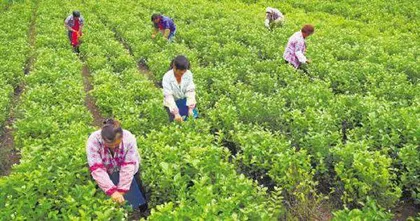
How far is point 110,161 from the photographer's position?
5492mm

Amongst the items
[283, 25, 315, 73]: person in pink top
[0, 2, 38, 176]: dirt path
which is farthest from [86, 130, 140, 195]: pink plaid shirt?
[283, 25, 315, 73]: person in pink top

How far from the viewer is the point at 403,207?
253 inches

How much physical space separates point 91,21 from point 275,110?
1211 centimetres

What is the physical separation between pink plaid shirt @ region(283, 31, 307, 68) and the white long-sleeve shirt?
398 centimetres

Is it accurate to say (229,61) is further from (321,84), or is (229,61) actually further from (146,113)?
(146,113)

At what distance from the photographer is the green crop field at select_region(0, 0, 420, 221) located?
528 cm

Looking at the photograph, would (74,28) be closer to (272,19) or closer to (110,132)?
(272,19)

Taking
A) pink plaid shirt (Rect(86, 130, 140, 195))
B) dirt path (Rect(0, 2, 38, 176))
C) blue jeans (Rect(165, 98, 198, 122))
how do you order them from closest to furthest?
pink plaid shirt (Rect(86, 130, 140, 195)) < blue jeans (Rect(165, 98, 198, 122)) < dirt path (Rect(0, 2, 38, 176))

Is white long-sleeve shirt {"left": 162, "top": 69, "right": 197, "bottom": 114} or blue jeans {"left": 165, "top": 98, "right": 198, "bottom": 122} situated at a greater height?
white long-sleeve shirt {"left": 162, "top": 69, "right": 197, "bottom": 114}

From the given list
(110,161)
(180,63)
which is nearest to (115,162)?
(110,161)

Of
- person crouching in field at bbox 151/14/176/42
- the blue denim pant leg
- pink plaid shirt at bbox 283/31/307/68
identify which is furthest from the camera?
person crouching in field at bbox 151/14/176/42

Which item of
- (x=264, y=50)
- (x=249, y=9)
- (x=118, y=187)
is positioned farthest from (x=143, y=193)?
(x=249, y=9)

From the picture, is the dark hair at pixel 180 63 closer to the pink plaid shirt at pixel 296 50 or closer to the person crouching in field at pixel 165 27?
the pink plaid shirt at pixel 296 50

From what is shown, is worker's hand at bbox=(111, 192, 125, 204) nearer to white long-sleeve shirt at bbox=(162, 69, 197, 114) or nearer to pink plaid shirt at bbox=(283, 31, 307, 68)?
white long-sleeve shirt at bbox=(162, 69, 197, 114)
